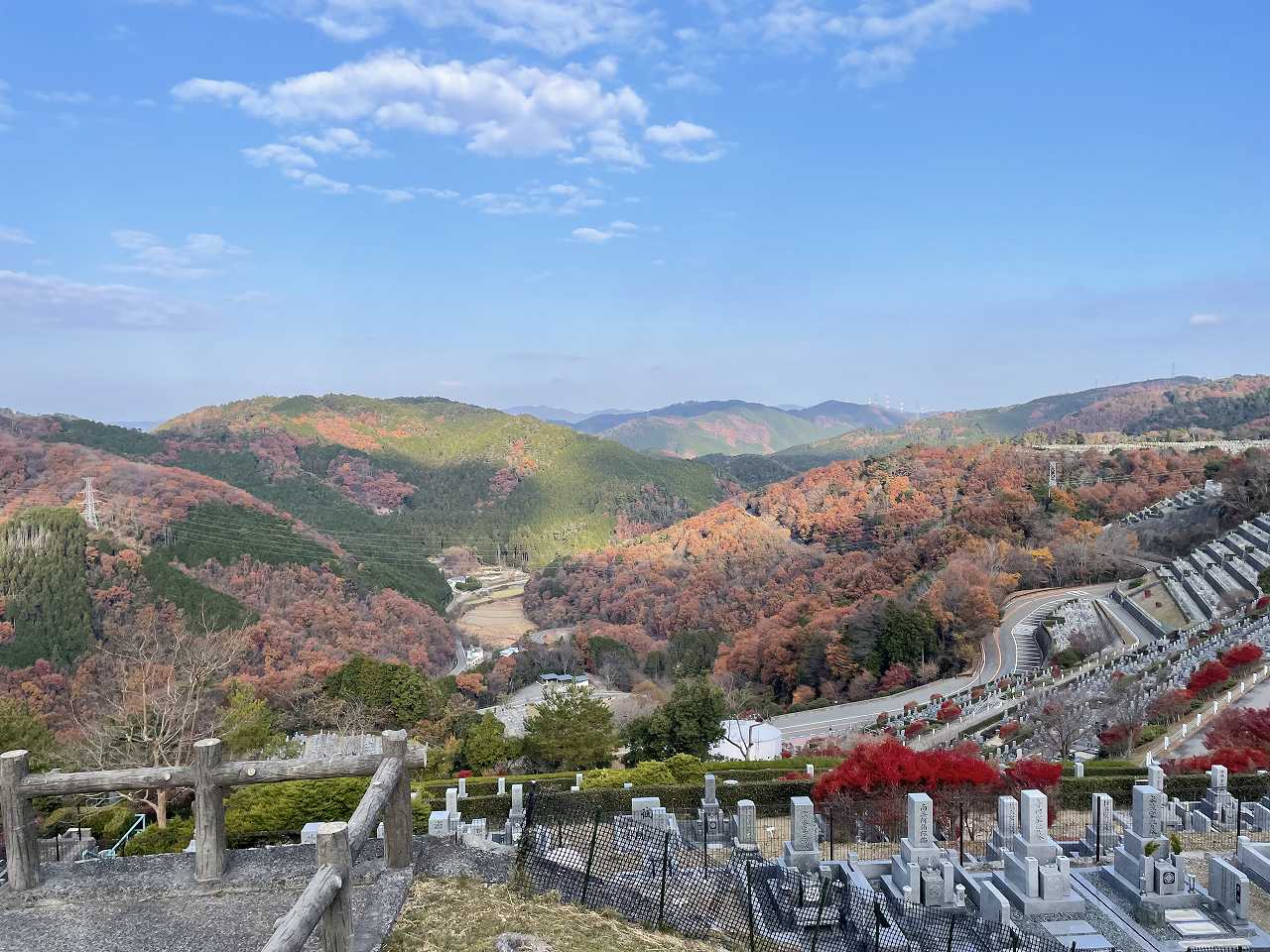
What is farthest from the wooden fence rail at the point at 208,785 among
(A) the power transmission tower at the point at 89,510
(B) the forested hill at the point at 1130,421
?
(B) the forested hill at the point at 1130,421

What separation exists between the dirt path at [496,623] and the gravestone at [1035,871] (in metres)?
45.7

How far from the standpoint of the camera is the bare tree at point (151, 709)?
16.7 m

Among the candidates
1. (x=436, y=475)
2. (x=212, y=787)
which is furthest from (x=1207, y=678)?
(x=436, y=475)

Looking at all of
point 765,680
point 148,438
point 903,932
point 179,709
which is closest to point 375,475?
point 148,438

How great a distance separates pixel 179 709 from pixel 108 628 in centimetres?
2213

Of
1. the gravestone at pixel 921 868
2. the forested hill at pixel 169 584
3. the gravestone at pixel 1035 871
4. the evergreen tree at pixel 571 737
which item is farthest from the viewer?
the forested hill at pixel 169 584

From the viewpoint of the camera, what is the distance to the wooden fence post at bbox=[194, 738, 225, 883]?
17.9ft

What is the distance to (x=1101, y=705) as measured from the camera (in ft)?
66.0

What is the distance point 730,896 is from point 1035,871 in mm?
4192

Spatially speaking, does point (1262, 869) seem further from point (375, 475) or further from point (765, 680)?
point (375, 475)

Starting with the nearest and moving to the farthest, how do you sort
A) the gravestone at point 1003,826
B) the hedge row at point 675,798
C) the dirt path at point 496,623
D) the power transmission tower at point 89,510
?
the gravestone at point 1003,826
the hedge row at point 675,798
the power transmission tower at point 89,510
the dirt path at point 496,623

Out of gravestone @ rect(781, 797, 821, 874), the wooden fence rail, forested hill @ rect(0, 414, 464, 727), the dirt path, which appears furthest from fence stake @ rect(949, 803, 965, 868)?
the dirt path

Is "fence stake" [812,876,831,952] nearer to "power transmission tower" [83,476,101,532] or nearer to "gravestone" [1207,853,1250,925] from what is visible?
"gravestone" [1207,853,1250,925]

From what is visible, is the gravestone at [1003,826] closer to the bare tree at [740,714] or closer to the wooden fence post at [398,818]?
the wooden fence post at [398,818]
